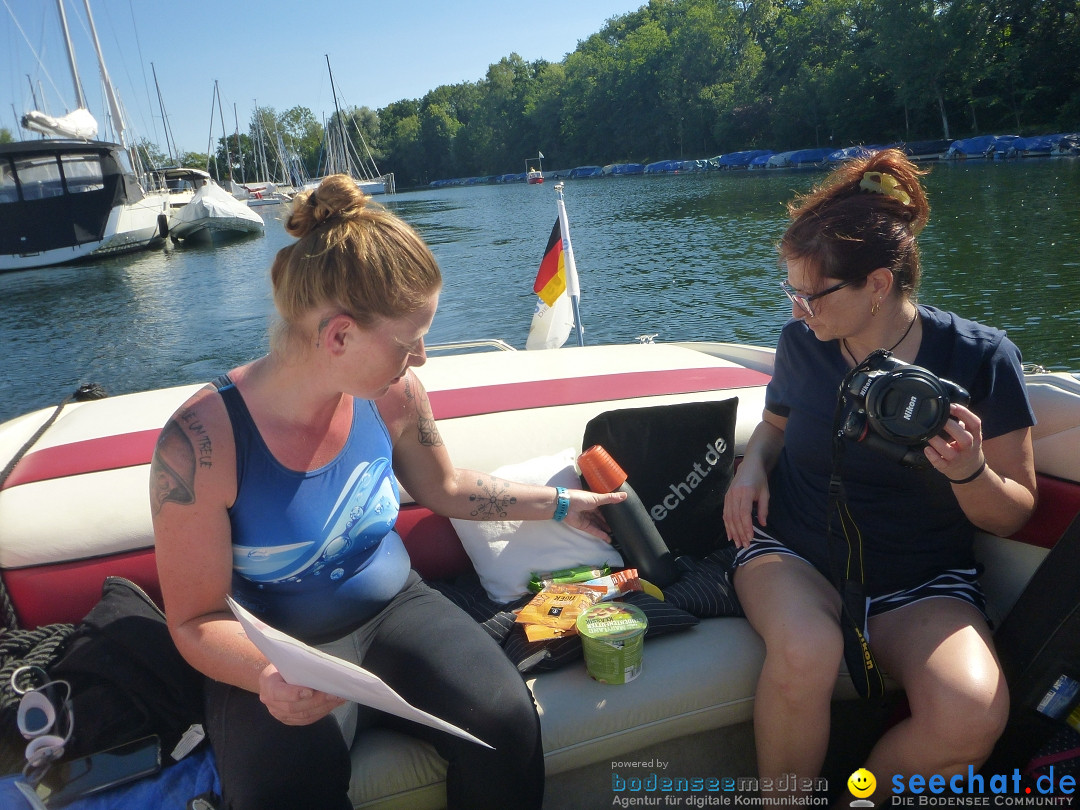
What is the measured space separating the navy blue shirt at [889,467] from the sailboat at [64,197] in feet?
62.8

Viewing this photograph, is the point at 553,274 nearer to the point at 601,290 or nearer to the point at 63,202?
the point at 601,290

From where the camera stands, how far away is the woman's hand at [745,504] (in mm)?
1970

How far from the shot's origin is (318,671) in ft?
3.73

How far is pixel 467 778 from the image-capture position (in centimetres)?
149

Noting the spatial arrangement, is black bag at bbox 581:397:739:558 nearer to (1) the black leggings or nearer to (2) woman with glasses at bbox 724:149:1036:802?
(2) woman with glasses at bbox 724:149:1036:802

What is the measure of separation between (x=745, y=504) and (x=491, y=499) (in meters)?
0.64

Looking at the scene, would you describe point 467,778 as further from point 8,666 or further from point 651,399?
point 651,399

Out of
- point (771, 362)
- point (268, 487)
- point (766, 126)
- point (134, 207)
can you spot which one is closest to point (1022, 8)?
point (766, 126)

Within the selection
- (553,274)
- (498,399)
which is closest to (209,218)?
(553,274)

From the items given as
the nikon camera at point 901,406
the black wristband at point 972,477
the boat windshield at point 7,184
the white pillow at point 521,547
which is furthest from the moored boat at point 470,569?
the boat windshield at point 7,184

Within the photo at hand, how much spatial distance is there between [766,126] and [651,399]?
55454 mm

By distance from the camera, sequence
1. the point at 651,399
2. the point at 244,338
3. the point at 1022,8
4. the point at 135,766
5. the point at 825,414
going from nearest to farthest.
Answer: the point at 135,766 < the point at 825,414 < the point at 651,399 < the point at 244,338 < the point at 1022,8

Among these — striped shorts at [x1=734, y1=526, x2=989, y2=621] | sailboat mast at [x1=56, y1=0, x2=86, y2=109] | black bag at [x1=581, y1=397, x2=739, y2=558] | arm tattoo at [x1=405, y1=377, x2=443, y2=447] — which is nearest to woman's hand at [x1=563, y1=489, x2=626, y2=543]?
black bag at [x1=581, y1=397, x2=739, y2=558]

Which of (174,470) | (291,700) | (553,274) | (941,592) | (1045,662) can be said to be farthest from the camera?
(553,274)
